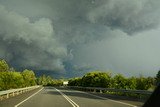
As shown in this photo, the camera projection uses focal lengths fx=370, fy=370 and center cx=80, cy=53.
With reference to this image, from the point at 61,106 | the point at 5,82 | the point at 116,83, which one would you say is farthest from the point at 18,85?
the point at 61,106

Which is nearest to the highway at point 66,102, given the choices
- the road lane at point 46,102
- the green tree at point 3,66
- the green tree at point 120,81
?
the road lane at point 46,102

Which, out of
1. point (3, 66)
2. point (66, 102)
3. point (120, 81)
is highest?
point (3, 66)

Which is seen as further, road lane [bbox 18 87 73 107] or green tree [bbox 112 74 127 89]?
green tree [bbox 112 74 127 89]

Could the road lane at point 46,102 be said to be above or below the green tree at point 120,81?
below

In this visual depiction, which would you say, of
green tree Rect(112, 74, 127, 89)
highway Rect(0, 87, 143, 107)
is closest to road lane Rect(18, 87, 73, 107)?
highway Rect(0, 87, 143, 107)

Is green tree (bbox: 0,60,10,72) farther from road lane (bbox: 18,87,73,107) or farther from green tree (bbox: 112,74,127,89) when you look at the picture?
road lane (bbox: 18,87,73,107)

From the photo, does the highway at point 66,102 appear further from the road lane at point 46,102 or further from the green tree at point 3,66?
the green tree at point 3,66

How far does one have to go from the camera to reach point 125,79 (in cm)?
5575

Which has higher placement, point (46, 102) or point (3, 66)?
point (3, 66)

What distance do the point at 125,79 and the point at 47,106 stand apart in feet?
115

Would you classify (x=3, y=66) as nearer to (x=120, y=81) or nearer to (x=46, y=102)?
(x=120, y=81)

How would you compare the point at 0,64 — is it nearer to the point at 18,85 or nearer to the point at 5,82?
the point at 18,85

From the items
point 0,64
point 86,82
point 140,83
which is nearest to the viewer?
point 140,83

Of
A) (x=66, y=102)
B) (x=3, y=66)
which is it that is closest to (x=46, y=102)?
(x=66, y=102)
